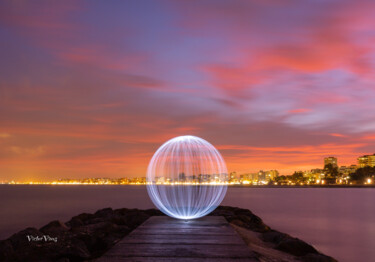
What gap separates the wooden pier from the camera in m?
7.43

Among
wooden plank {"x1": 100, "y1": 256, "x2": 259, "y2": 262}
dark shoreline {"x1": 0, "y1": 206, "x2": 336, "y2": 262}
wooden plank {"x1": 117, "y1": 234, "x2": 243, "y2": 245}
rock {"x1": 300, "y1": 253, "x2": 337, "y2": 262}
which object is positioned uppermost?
wooden plank {"x1": 117, "y1": 234, "x2": 243, "y2": 245}

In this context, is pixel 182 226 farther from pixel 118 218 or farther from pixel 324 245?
pixel 324 245

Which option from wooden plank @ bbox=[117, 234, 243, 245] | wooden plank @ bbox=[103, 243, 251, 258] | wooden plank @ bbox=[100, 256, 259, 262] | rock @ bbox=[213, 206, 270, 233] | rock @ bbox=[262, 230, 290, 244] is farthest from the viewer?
rock @ bbox=[213, 206, 270, 233]

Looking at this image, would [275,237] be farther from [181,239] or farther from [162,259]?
[162,259]

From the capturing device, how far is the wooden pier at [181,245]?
743cm

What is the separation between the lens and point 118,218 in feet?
58.4

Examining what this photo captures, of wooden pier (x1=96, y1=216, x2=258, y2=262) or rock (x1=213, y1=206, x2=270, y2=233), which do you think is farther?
rock (x1=213, y1=206, x2=270, y2=233)

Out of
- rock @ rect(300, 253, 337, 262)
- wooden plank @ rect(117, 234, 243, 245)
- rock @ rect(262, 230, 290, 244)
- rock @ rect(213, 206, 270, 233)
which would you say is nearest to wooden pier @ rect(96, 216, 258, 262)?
wooden plank @ rect(117, 234, 243, 245)

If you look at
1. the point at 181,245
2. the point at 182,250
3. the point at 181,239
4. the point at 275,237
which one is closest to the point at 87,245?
the point at 181,239

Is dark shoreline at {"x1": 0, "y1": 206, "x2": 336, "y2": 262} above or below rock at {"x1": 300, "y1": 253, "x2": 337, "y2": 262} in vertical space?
above

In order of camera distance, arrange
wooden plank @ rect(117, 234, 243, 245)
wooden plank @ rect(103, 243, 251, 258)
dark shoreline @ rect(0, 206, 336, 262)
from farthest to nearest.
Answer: dark shoreline @ rect(0, 206, 336, 262), wooden plank @ rect(117, 234, 243, 245), wooden plank @ rect(103, 243, 251, 258)

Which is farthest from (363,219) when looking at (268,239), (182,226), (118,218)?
(182,226)

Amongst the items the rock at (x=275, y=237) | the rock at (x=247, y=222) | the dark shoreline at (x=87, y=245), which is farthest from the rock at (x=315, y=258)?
the rock at (x=247, y=222)

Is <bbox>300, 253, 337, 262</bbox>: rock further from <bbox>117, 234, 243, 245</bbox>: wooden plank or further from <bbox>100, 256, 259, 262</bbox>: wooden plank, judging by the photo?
<bbox>100, 256, 259, 262</bbox>: wooden plank
